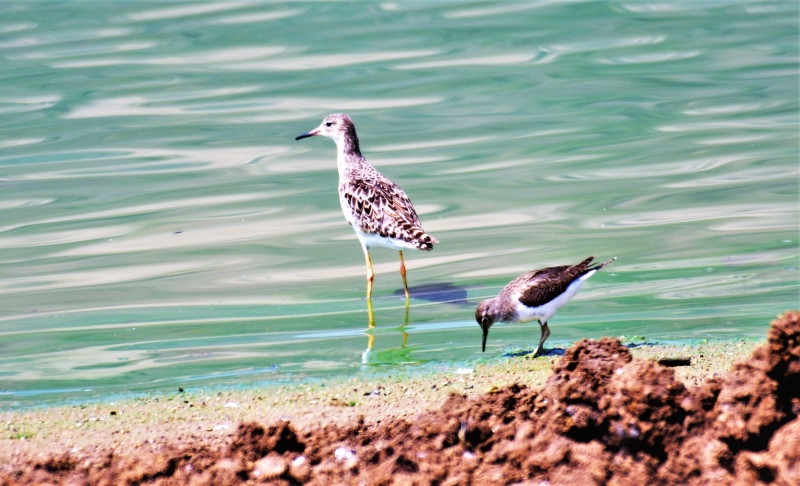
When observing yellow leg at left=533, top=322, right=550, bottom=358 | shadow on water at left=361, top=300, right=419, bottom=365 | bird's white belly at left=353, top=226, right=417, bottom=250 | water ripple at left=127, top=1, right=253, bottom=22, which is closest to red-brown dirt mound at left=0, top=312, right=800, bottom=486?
yellow leg at left=533, top=322, right=550, bottom=358

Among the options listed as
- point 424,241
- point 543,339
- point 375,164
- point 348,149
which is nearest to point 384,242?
point 424,241

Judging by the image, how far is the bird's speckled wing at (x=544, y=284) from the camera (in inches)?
276

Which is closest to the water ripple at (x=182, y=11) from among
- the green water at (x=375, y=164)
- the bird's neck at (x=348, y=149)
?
the green water at (x=375, y=164)

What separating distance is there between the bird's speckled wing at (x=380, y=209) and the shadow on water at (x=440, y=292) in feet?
1.42

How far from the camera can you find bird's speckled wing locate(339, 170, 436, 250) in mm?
9086

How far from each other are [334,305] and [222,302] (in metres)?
0.91

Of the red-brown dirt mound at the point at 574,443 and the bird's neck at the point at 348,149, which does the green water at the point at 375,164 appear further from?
the red-brown dirt mound at the point at 574,443

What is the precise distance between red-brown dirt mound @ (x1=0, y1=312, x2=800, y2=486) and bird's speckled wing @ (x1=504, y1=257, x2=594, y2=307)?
86.0 inches

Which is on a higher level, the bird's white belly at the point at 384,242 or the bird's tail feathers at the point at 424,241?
the bird's tail feathers at the point at 424,241

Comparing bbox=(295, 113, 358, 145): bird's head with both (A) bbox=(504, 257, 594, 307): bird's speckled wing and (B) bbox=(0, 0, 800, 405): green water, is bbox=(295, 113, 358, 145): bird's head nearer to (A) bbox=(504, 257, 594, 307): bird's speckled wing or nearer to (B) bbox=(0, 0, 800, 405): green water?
(B) bbox=(0, 0, 800, 405): green water

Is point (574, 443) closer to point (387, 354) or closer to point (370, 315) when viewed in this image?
point (387, 354)

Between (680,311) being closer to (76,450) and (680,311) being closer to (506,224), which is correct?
(506,224)

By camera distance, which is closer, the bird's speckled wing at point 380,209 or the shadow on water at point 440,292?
the shadow on water at point 440,292

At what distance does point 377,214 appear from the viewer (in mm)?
9430
